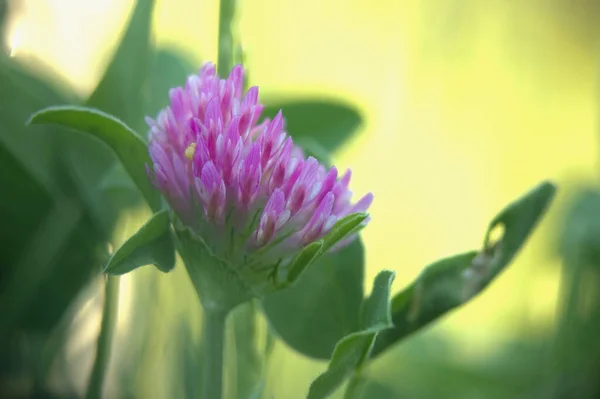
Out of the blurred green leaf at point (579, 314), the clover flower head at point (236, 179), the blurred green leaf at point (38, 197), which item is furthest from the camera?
the blurred green leaf at point (579, 314)

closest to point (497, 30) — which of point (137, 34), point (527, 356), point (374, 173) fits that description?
point (374, 173)

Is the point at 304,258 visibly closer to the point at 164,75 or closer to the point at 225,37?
the point at 225,37

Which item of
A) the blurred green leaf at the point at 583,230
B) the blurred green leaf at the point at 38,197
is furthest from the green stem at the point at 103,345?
the blurred green leaf at the point at 583,230

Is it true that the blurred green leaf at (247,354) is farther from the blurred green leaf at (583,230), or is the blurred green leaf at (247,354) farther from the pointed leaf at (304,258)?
the blurred green leaf at (583,230)

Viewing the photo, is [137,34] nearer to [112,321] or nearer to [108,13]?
[112,321]

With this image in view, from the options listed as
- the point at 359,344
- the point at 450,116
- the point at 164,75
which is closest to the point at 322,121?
the point at 164,75

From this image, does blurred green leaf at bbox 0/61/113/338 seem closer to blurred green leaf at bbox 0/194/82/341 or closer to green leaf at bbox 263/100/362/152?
blurred green leaf at bbox 0/194/82/341

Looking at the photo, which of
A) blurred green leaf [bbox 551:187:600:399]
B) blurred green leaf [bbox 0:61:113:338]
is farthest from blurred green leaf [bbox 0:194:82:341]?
blurred green leaf [bbox 551:187:600:399]
